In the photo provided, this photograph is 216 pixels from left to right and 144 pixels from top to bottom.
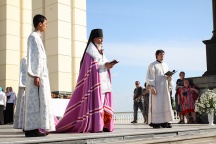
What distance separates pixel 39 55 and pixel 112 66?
1.55 meters

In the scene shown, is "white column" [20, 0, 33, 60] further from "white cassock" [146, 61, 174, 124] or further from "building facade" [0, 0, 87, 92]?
"white cassock" [146, 61, 174, 124]

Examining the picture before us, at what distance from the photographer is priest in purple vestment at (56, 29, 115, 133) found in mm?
7371

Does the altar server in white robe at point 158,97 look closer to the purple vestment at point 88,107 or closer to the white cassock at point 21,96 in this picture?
the purple vestment at point 88,107

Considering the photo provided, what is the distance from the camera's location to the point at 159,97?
30.4ft

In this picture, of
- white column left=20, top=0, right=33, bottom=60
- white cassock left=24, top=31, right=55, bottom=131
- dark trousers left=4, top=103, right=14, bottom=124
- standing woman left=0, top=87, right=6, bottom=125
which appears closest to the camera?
white cassock left=24, top=31, right=55, bottom=131

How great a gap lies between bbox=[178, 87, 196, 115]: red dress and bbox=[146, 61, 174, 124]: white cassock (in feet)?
11.1

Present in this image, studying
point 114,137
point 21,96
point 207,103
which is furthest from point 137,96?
point 114,137

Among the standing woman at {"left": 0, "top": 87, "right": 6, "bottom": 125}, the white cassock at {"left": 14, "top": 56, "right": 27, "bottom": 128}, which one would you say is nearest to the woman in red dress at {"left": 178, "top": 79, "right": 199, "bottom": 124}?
the white cassock at {"left": 14, "top": 56, "right": 27, "bottom": 128}

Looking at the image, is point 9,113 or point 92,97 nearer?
point 92,97

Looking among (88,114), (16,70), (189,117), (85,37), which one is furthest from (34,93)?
(85,37)

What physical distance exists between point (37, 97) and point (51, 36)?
1215cm

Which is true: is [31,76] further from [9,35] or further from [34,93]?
[9,35]

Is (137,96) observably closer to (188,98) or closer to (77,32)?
(188,98)

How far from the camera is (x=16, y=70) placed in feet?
56.1
